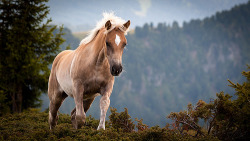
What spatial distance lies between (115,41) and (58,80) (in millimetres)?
3009

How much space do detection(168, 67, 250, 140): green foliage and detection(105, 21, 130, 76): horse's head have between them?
8.34 ft

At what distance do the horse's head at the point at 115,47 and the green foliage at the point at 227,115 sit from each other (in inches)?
100

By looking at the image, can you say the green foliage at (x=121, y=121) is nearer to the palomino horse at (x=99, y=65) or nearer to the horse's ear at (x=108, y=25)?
the palomino horse at (x=99, y=65)

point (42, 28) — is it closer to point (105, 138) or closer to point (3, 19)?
point (3, 19)

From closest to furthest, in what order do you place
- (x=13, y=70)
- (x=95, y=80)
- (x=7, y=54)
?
(x=95, y=80) < (x=13, y=70) < (x=7, y=54)

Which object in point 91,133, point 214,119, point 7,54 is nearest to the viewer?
point 91,133

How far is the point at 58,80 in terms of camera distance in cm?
764

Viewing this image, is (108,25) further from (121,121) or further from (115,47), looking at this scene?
(121,121)

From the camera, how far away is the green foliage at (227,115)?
5488 mm

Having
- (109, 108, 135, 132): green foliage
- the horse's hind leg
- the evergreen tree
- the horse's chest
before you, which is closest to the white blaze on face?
the horse's chest

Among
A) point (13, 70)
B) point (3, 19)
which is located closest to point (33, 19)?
point (3, 19)

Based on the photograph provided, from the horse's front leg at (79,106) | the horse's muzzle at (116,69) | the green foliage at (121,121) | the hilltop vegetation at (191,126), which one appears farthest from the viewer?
the green foliage at (121,121)

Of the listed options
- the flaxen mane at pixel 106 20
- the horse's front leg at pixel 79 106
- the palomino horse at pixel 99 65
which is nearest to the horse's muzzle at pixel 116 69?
the palomino horse at pixel 99 65

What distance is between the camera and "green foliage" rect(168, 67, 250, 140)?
5488mm
